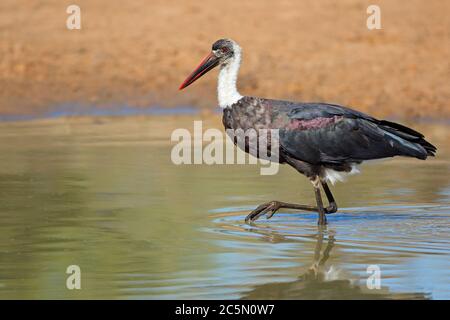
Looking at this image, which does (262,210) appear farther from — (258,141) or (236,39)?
(236,39)

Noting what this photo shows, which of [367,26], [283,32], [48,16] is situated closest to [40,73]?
[48,16]

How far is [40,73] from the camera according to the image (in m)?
17.4

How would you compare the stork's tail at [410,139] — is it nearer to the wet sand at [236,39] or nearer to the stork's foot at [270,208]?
the stork's foot at [270,208]

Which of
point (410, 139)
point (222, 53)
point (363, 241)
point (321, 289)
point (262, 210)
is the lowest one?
point (321, 289)

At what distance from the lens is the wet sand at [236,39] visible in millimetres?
17078

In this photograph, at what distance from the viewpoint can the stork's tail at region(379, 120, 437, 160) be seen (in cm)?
942

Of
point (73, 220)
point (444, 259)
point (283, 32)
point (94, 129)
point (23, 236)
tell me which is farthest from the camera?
point (283, 32)

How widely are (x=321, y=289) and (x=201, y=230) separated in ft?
6.45

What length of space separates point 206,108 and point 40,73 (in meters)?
2.48

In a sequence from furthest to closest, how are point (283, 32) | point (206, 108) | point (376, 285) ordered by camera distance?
point (283, 32)
point (206, 108)
point (376, 285)

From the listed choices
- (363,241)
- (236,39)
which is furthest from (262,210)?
(236,39)

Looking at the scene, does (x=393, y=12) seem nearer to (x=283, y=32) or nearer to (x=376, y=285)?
(x=283, y=32)

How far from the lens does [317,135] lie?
9367 millimetres

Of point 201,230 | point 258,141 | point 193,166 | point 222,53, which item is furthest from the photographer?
point 193,166
